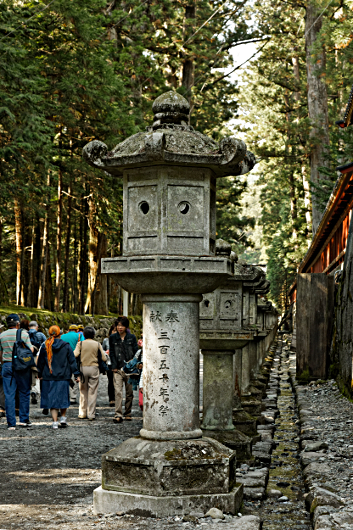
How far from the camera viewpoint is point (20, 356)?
35.2 feet

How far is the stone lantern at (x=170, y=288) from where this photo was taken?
220 inches

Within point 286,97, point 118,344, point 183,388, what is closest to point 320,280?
point 118,344

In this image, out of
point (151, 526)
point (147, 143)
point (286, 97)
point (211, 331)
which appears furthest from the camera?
point (286, 97)

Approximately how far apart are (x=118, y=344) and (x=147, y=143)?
655 cm

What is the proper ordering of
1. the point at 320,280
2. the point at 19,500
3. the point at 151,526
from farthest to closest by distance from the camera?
1. the point at 320,280
2. the point at 19,500
3. the point at 151,526

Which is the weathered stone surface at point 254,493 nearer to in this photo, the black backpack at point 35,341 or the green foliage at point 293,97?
the black backpack at point 35,341

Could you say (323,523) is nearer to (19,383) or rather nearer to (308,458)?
(308,458)

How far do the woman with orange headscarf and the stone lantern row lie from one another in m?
5.07

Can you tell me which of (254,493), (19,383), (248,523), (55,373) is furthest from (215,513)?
(19,383)

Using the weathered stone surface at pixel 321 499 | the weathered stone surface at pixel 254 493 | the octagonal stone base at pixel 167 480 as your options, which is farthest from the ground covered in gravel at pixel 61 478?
the weathered stone surface at pixel 254 493

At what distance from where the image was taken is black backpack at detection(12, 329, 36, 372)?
35.2 feet

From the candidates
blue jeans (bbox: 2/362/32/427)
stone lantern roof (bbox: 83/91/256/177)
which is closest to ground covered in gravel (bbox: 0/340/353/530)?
blue jeans (bbox: 2/362/32/427)

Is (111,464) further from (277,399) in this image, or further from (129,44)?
(129,44)

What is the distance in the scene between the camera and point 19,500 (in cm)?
608
